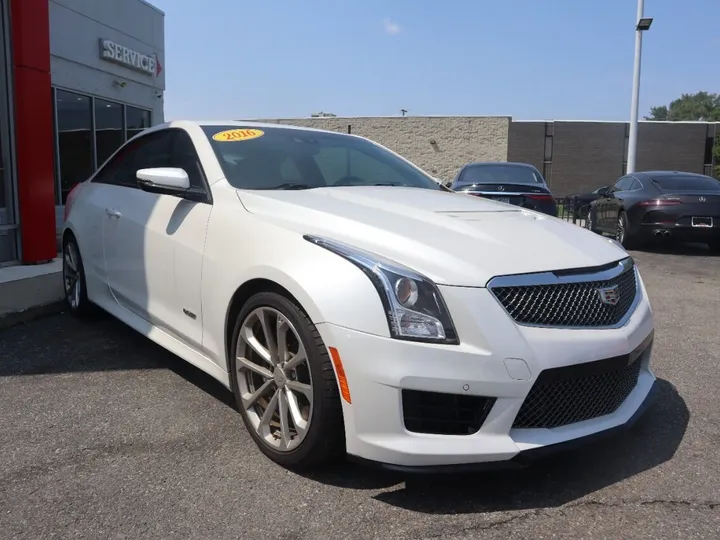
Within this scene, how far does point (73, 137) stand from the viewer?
10773 millimetres

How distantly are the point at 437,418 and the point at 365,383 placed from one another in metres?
0.30

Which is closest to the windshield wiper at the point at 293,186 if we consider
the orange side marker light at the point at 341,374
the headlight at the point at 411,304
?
the headlight at the point at 411,304

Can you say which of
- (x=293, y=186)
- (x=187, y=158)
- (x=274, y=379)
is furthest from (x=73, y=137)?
(x=274, y=379)

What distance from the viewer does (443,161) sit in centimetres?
3622

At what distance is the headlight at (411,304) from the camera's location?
91.7 inches

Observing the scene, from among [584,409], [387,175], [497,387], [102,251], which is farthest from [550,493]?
[102,251]

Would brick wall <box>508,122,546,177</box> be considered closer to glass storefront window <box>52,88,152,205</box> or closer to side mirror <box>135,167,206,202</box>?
glass storefront window <box>52,88,152,205</box>

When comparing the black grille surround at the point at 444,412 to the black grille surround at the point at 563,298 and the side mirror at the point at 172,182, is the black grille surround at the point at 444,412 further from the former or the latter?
the side mirror at the point at 172,182

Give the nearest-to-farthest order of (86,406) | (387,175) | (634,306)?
1. (634,306)
2. (86,406)
3. (387,175)

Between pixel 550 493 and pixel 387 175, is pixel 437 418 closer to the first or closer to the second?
pixel 550 493

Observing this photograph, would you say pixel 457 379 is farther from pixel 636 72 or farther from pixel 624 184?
pixel 636 72

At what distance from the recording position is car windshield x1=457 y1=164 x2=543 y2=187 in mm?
10125

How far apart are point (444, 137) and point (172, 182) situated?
33758mm

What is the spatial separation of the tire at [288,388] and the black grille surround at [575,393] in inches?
28.4
